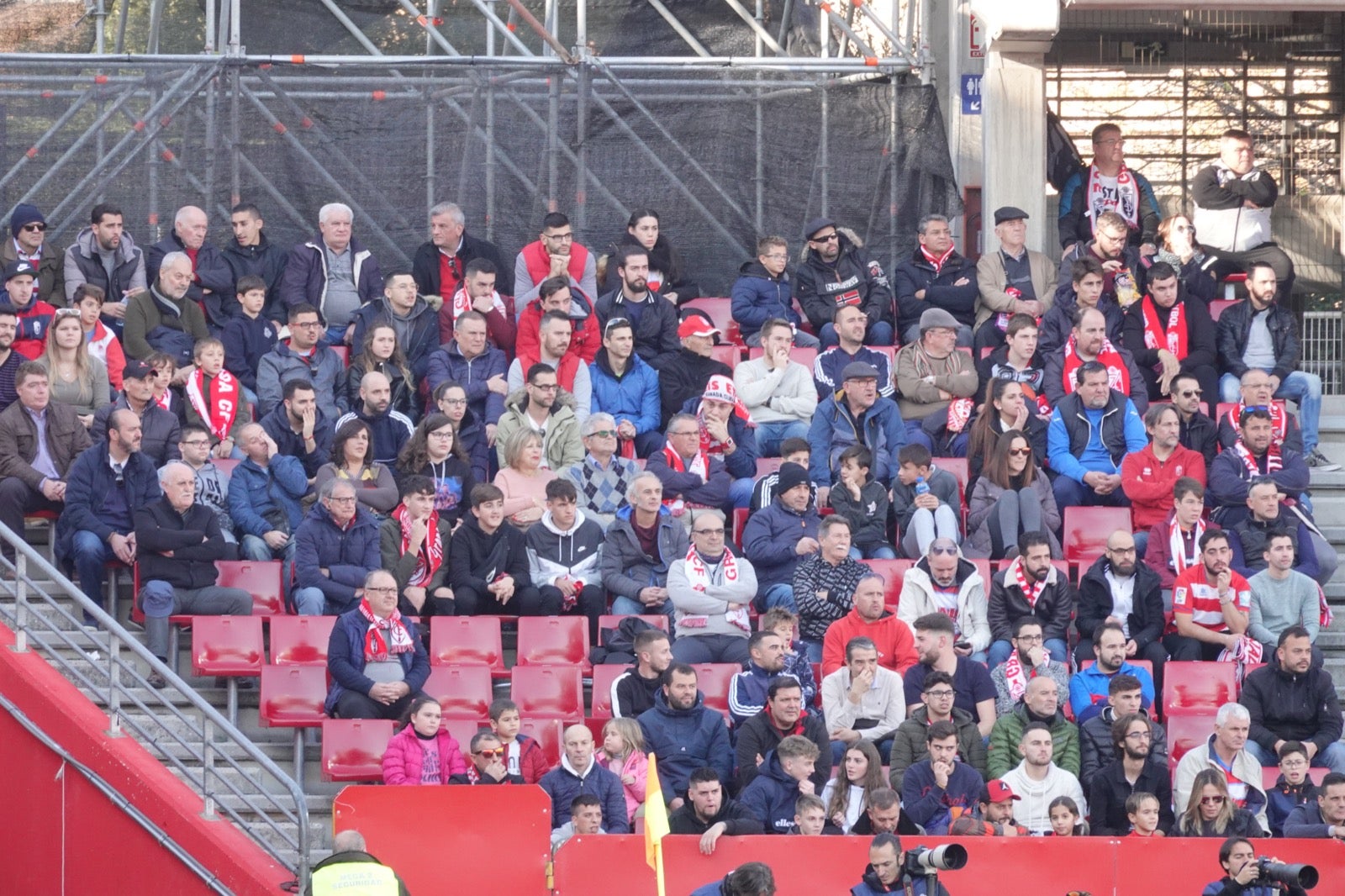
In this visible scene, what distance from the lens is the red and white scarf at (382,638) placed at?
11969 millimetres

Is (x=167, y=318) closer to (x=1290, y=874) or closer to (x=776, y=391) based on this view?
(x=776, y=391)

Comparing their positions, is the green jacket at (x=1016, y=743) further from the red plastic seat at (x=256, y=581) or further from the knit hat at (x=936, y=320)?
the red plastic seat at (x=256, y=581)

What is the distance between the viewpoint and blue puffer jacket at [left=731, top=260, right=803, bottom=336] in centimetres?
1559

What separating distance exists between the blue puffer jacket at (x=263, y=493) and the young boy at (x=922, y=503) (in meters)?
3.56

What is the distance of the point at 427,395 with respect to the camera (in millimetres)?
14586

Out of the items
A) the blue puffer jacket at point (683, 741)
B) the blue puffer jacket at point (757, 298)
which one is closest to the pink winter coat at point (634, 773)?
the blue puffer jacket at point (683, 741)

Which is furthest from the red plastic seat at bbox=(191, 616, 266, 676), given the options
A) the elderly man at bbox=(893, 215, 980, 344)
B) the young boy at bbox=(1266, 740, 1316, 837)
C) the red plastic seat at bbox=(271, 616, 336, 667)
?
the young boy at bbox=(1266, 740, 1316, 837)

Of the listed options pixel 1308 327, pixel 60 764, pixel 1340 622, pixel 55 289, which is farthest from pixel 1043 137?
pixel 60 764

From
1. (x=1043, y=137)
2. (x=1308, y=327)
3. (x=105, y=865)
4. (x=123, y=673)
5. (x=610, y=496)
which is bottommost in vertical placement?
(x=105, y=865)

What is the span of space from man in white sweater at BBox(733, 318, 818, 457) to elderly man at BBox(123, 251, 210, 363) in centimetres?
352

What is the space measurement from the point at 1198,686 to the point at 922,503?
6.31 ft

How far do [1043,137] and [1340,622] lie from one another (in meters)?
4.31

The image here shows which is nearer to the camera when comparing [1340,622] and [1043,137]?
[1340,622]

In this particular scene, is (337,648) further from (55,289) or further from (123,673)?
(55,289)
